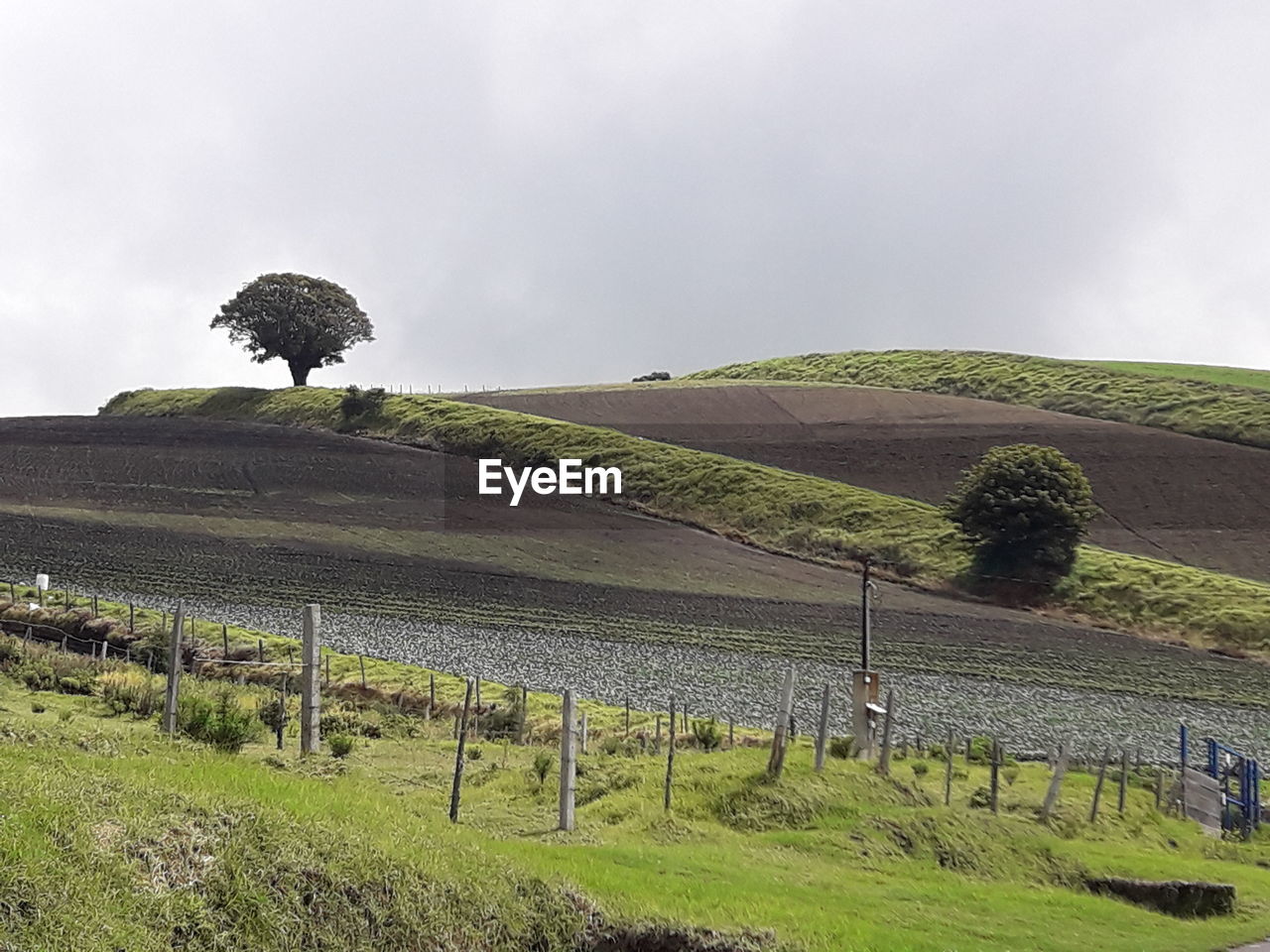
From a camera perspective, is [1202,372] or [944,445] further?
[1202,372]

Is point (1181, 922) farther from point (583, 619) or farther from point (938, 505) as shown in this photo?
point (938, 505)

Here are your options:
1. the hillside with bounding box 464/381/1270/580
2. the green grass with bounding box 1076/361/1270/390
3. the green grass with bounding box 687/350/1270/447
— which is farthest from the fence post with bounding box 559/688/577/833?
the green grass with bounding box 1076/361/1270/390

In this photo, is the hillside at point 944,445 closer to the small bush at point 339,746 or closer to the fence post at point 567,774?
the small bush at point 339,746

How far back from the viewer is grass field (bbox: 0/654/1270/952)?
817 cm

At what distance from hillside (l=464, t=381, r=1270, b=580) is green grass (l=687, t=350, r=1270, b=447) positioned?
3532 mm

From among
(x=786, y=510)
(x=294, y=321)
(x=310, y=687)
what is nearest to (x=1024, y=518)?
(x=786, y=510)

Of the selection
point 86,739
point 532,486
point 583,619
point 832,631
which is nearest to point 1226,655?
point 832,631

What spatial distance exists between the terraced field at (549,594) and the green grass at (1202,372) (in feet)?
182

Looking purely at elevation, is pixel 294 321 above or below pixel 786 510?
above

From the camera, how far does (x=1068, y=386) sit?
101438 mm

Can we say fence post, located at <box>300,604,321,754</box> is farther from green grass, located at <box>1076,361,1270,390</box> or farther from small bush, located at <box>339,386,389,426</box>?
green grass, located at <box>1076,361,1270,390</box>

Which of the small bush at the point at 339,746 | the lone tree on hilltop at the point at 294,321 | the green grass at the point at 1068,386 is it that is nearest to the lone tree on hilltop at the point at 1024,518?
the green grass at the point at 1068,386

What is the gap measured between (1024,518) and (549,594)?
25431 millimetres

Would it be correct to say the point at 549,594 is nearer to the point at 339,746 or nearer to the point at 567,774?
the point at 339,746
